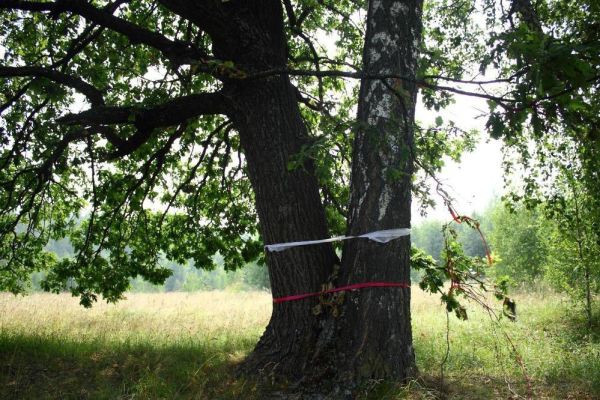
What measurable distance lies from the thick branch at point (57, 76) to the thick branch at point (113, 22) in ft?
1.93

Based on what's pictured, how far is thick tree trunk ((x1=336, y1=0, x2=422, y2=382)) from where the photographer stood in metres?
4.35

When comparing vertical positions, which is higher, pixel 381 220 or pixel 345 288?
pixel 381 220

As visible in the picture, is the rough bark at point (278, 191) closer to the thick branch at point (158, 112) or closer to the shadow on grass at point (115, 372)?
the thick branch at point (158, 112)

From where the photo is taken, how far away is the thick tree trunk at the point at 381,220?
4.35 m

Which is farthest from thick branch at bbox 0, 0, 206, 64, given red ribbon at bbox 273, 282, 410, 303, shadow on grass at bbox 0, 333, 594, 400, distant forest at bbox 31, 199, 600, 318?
shadow on grass at bbox 0, 333, 594, 400

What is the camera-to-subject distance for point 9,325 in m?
9.45

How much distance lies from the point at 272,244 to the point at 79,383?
95.6 inches

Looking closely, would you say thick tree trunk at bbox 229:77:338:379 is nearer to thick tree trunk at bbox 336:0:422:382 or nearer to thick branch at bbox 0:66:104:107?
thick tree trunk at bbox 336:0:422:382

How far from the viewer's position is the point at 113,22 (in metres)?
4.93

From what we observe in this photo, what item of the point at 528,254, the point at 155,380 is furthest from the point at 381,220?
the point at 528,254

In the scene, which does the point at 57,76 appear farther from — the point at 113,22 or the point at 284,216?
the point at 284,216

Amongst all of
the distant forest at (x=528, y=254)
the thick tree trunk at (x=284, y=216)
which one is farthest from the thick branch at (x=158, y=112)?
the distant forest at (x=528, y=254)

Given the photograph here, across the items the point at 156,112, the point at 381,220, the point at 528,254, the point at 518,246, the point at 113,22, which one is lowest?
the point at 528,254

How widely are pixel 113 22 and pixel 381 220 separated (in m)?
3.24
